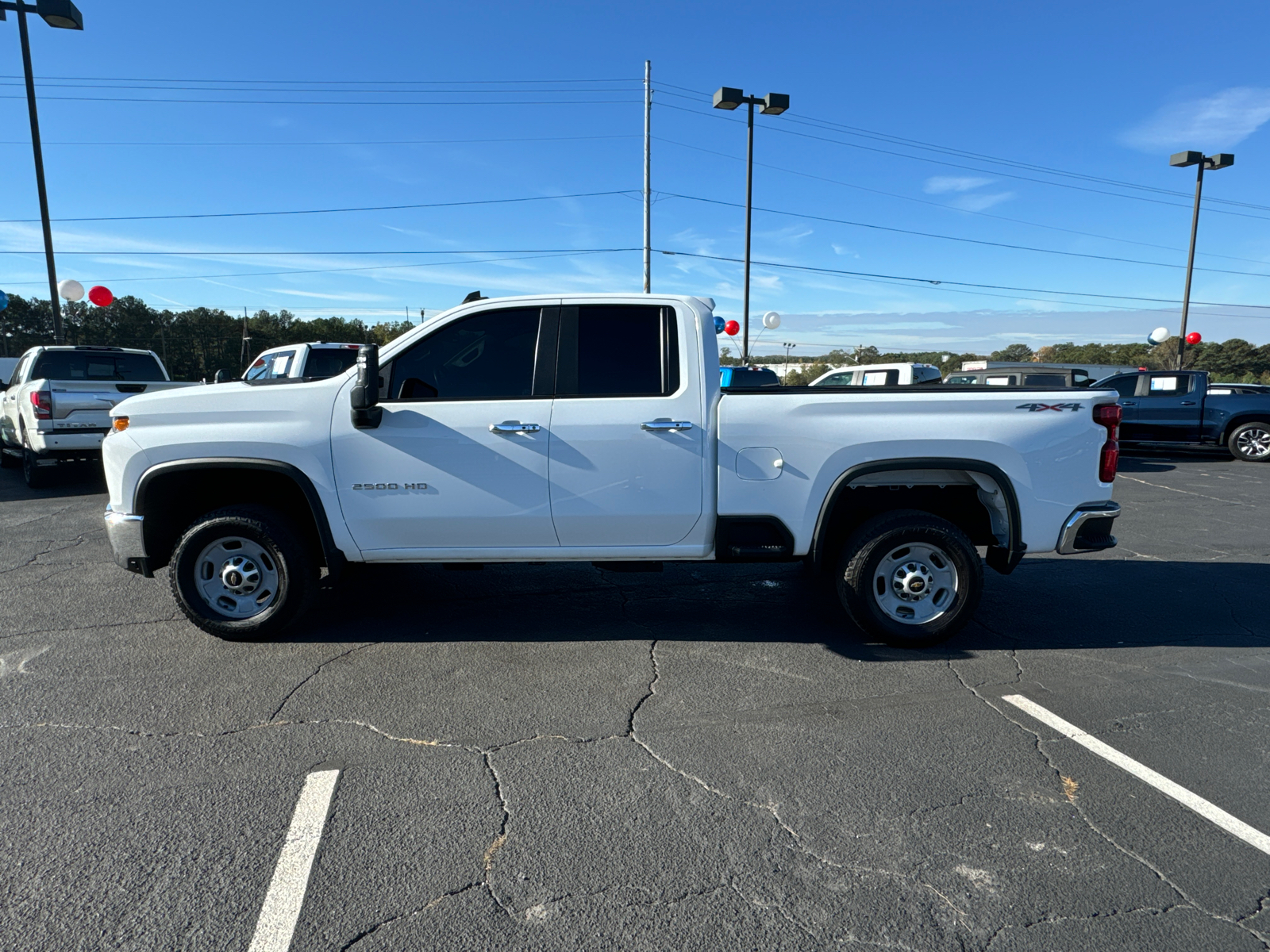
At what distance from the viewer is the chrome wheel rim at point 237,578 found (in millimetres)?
4582

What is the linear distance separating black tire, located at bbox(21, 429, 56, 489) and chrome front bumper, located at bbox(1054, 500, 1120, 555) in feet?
38.9

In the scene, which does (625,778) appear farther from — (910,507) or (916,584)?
(910,507)

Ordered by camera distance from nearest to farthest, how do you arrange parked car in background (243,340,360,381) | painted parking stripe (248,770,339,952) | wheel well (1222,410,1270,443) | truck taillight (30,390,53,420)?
1. painted parking stripe (248,770,339,952)
2. truck taillight (30,390,53,420)
3. parked car in background (243,340,360,381)
4. wheel well (1222,410,1270,443)

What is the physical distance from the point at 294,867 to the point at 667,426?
8.90 ft

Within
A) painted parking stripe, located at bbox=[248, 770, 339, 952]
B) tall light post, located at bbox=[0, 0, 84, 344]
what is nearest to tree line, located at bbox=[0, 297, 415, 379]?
tall light post, located at bbox=[0, 0, 84, 344]

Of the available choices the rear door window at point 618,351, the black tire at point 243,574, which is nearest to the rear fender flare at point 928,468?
the rear door window at point 618,351

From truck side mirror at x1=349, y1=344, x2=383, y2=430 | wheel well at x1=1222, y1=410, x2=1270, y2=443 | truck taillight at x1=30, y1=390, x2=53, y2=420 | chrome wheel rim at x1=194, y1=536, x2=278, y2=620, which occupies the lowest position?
chrome wheel rim at x1=194, y1=536, x2=278, y2=620

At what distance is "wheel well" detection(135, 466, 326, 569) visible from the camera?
14.9 ft

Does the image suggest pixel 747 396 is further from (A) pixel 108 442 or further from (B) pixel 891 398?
(A) pixel 108 442

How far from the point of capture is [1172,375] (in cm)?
1453

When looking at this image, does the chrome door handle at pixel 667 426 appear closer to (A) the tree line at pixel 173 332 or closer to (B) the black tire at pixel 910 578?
(B) the black tire at pixel 910 578

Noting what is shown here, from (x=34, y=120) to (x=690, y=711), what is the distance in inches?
797

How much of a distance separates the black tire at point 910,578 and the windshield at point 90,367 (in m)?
10.5

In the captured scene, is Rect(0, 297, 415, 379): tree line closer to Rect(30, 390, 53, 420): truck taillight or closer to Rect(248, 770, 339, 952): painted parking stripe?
Rect(30, 390, 53, 420): truck taillight
